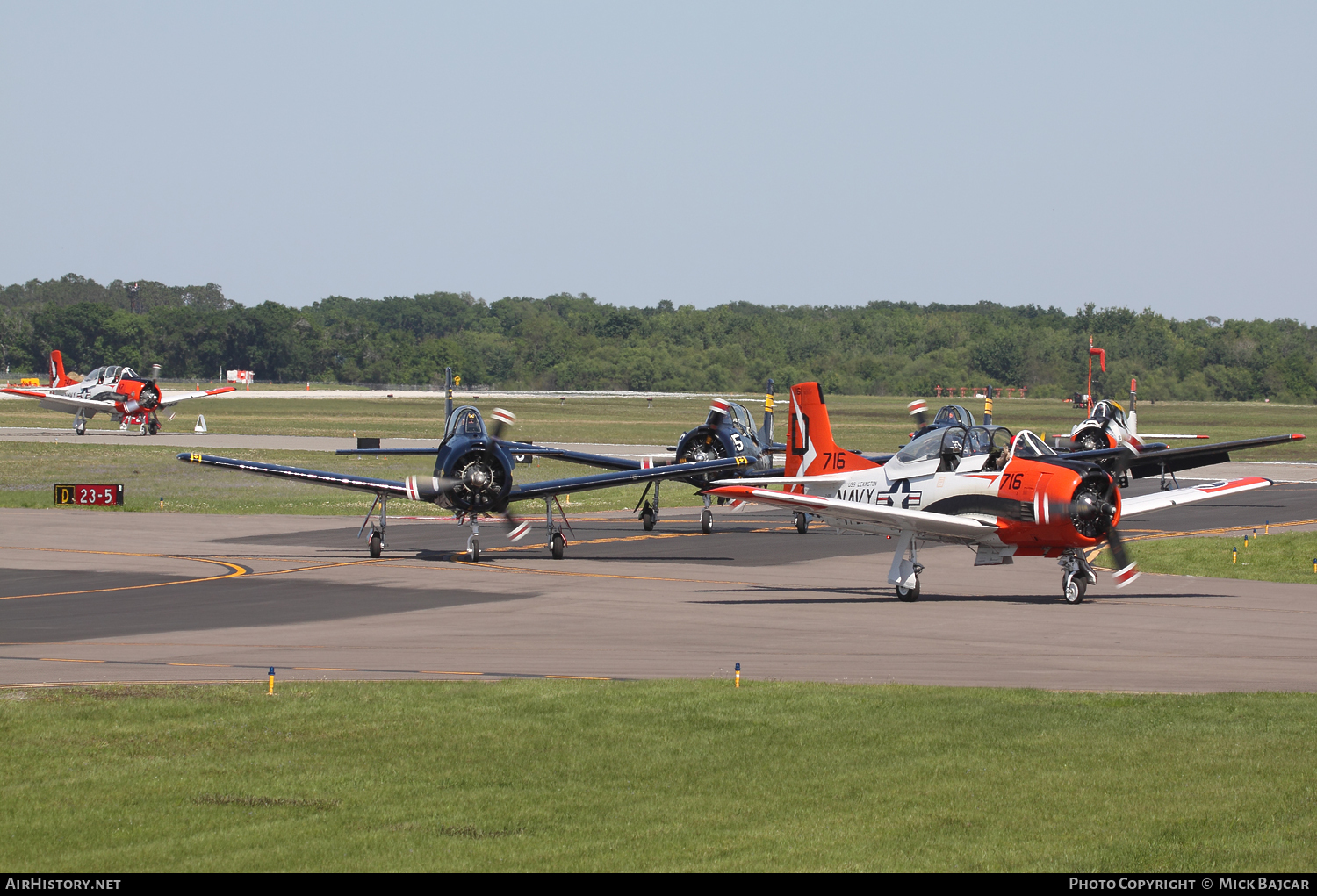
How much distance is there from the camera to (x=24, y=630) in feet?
58.8

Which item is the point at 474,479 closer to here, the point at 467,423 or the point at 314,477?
the point at 467,423

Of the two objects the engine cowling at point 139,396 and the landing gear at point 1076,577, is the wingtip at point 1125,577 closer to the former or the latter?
the landing gear at point 1076,577

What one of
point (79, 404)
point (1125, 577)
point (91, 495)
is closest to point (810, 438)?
point (1125, 577)

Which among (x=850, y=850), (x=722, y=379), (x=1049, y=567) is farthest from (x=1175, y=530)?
(x=722, y=379)

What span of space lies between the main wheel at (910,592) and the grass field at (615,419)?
48796 millimetres

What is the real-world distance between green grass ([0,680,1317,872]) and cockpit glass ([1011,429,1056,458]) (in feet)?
26.8

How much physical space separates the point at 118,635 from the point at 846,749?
36.1 ft

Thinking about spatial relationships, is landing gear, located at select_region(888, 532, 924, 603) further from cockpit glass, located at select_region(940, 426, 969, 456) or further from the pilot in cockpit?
the pilot in cockpit

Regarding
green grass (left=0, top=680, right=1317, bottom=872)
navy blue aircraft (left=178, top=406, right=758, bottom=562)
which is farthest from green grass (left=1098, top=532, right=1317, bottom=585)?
green grass (left=0, top=680, right=1317, bottom=872)

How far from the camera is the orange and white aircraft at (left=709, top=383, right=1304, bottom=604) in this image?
20.2m

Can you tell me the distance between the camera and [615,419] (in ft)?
345

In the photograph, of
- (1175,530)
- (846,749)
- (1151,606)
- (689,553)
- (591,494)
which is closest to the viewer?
(846,749)

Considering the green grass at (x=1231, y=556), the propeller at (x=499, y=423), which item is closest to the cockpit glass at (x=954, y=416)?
the green grass at (x=1231, y=556)
